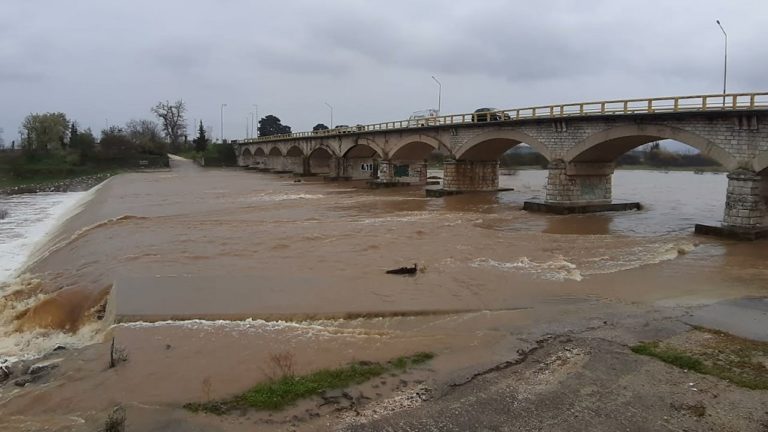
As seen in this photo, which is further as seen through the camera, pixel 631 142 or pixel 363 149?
pixel 363 149

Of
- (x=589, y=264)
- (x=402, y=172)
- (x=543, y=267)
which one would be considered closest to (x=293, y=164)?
(x=402, y=172)

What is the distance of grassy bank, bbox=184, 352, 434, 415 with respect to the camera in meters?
7.12

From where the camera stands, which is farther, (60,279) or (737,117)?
(737,117)

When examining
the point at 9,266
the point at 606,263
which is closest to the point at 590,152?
the point at 606,263

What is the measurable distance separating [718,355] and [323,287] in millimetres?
8510

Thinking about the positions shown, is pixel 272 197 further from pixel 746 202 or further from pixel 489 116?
pixel 746 202

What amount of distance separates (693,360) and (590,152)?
24.6m

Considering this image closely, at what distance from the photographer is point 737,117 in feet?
74.9

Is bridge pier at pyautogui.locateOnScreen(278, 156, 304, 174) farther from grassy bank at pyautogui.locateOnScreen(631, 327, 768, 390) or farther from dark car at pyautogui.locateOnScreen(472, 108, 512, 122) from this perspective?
grassy bank at pyautogui.locateOnScreen(631, 327, 768, 390)

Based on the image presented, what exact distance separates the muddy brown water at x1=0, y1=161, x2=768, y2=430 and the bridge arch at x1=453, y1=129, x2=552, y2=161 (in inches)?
301

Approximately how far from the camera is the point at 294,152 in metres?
87.4

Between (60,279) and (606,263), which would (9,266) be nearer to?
(60,279)

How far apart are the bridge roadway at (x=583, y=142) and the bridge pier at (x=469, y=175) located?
0.26 ft

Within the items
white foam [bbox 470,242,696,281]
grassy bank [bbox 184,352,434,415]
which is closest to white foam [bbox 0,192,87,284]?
grassy bank [bbox 184,352,434,415]
